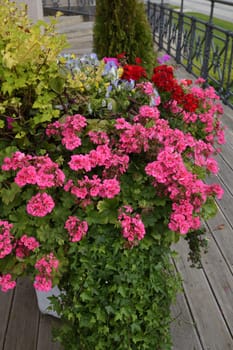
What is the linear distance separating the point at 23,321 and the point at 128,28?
195 cm

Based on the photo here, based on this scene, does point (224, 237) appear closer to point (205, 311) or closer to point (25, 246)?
point (205, 311)

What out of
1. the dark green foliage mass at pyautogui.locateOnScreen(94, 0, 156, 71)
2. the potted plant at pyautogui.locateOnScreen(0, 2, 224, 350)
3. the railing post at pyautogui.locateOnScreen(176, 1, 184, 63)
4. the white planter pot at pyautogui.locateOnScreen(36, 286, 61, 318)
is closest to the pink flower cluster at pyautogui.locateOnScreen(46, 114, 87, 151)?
the potted plant at pyautogui.locateOnScreen(0, 2, 224, 350)

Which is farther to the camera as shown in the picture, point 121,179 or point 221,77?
point 221,77

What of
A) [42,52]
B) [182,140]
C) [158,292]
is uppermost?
[42,52]

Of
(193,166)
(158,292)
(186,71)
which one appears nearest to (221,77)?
(186,71)

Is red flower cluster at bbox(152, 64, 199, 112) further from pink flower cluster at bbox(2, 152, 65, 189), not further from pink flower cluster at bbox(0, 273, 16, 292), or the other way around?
pink flower cluster at bbox(0, 273, 16, 292)

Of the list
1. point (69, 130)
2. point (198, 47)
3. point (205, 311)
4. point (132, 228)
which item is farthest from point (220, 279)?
point (198, 47)

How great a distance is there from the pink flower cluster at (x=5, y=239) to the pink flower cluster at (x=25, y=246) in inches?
1.4

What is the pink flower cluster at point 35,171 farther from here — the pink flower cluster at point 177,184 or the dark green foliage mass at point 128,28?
the dark green foliage mass at point 128,28

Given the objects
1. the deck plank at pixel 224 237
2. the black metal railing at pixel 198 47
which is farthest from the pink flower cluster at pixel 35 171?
the black metal railing at pixel 198 47

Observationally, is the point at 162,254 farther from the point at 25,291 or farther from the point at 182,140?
the point at 25,291

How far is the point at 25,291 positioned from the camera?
2.08 m

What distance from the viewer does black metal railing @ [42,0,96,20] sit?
937 centimetres

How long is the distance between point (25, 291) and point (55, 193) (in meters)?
0.95
